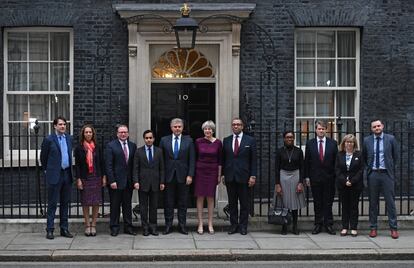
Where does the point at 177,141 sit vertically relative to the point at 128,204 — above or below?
above

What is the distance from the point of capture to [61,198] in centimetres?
1081

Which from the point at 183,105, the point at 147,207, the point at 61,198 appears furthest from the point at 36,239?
the point at 183,105

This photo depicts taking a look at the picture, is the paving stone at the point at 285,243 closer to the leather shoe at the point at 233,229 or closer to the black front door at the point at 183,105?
the leather shoe at the point at 233,229

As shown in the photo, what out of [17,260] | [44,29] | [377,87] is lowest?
[17,260]

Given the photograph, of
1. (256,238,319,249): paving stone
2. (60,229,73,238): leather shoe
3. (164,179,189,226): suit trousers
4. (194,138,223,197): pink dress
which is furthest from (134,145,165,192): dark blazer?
(256,238,319,249): paving stone

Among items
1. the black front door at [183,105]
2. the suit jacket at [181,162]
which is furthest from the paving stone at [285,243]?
the black front door at [183,105]

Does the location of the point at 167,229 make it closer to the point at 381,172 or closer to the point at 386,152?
the point at 381,172

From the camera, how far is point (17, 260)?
376 inches

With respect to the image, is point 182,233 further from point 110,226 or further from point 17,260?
point 17,260

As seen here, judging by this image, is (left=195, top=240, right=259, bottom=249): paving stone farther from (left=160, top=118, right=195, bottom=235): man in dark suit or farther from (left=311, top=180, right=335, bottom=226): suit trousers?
(left=311, top=180, right=335, bottom=226): suit trousers

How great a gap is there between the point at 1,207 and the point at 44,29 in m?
3.36

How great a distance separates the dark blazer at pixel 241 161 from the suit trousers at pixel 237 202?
0.13m

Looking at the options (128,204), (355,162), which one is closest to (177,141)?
(128,204)

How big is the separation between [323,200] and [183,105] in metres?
3.43
